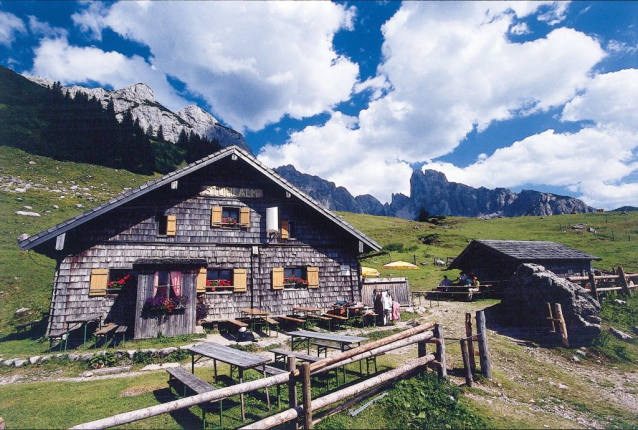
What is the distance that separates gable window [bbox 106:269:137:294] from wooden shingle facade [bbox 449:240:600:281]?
22.8 m

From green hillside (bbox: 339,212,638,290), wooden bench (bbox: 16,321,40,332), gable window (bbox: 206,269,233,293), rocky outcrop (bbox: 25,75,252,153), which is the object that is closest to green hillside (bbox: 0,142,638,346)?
green hillside (bbox: 339,212,638,290)

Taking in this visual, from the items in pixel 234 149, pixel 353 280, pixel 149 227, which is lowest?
pixel 353 280

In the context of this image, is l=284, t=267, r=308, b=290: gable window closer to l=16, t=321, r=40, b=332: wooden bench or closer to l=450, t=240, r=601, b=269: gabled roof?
l=16, t=321, r=40, b=332: wooden bench

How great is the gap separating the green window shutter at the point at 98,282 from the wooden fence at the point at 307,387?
11149 millimetres

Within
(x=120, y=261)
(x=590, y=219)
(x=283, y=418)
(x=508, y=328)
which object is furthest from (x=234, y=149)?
(x=590, y=219)

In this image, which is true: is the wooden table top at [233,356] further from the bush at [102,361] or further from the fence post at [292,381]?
the bush at [102,361]

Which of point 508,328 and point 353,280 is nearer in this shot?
point 508,328

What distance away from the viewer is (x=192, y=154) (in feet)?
300

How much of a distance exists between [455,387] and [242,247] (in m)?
11.6

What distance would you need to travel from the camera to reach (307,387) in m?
5.73

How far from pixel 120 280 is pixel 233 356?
958 centimetres

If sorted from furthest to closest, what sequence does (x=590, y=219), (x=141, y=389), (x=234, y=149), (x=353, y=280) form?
1. (x=590, y=219)
2. (x=353, y=280)
3. (x=234, y=149)
4. (x=141, y=389)

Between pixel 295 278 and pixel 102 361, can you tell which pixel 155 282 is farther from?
pixel 295 278

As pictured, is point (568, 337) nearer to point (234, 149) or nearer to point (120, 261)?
point (234, 149)
